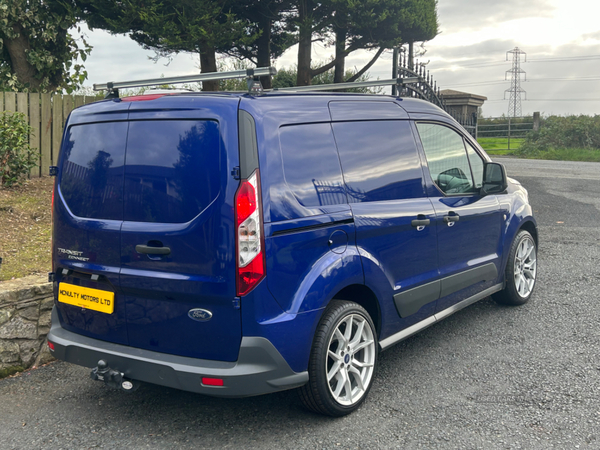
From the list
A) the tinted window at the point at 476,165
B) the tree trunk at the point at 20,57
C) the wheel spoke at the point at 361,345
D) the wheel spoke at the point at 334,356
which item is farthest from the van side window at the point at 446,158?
the tree trunk at the point at 20,57

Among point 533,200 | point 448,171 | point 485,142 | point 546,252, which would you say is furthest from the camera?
point 485,142

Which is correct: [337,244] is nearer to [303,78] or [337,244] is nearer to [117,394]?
[117,394]

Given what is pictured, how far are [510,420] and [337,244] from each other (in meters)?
1.44

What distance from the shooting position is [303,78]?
623 inches

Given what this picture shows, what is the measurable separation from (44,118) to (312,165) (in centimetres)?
792

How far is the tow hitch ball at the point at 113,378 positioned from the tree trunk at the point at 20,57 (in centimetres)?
989

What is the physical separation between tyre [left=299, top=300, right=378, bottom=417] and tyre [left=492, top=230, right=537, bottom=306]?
89.6 inches

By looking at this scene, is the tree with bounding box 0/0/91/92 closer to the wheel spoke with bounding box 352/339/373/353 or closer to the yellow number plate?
the yellow number plate

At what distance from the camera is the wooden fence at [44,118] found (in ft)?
31.4

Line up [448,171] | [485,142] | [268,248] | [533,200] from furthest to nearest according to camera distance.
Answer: [485,142] < [533,200] < [448,171] < [268,248]

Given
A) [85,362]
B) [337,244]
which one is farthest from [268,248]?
[85,362]

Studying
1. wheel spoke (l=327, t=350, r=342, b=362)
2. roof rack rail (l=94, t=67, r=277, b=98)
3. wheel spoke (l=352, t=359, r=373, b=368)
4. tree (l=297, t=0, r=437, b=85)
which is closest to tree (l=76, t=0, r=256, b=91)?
tree (l=297, t=0, r=437, b=85)

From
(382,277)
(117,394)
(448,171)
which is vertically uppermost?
(448,171)

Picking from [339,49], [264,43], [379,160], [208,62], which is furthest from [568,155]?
[379,160]
